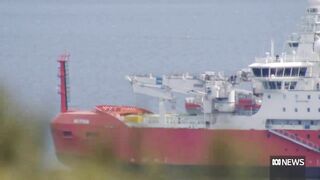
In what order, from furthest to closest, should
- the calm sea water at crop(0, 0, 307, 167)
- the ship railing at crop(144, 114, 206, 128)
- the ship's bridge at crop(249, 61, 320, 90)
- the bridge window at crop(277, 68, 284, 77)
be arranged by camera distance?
the calm sea water at crop(0, 0, 307, 167)
the ship railing at crop(144, 114, 206, 128)
the bridge window at crop(277, 68, 284, 77)
the ship's bridge at crop(249, 61, 320, 90)

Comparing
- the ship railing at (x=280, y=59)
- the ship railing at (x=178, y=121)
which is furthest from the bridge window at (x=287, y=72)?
the ship railing at (x=178, y=121)

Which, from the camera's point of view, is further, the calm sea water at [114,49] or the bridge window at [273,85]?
the calm sea water at [114,49]

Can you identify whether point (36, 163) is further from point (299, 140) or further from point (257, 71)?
point (299, 140)

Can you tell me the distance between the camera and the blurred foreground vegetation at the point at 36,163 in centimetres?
816

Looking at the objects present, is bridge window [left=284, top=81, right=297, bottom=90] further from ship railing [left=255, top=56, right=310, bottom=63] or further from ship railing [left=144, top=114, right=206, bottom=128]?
ship railing [left=144, top=114, right=206, bottom=128]

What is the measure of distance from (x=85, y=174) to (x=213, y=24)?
11786 centimetres

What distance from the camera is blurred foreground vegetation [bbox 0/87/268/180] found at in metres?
8.16

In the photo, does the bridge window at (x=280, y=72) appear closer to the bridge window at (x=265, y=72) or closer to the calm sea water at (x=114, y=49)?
the bridge window at (x=265, y=72)

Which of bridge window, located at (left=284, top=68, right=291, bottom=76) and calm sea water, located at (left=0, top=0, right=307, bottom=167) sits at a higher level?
bridge window, located at (left=284, top=68, right=291, bottom=76)

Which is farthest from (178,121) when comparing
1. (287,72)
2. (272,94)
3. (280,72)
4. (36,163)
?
(36,163)

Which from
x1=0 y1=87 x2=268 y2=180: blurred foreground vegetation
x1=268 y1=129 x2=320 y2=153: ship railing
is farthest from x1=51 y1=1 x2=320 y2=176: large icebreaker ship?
x1=0 y1=87 x2=268 y2=180: blurred foreground vegetation

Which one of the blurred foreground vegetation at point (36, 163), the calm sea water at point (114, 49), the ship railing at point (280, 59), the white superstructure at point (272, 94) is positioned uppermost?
the blurred foreground vegetation at point (36, 163)

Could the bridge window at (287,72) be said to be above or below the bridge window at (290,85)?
above

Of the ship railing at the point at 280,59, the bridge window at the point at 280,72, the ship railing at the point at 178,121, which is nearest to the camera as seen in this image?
the bridge window at the point at 280,72
